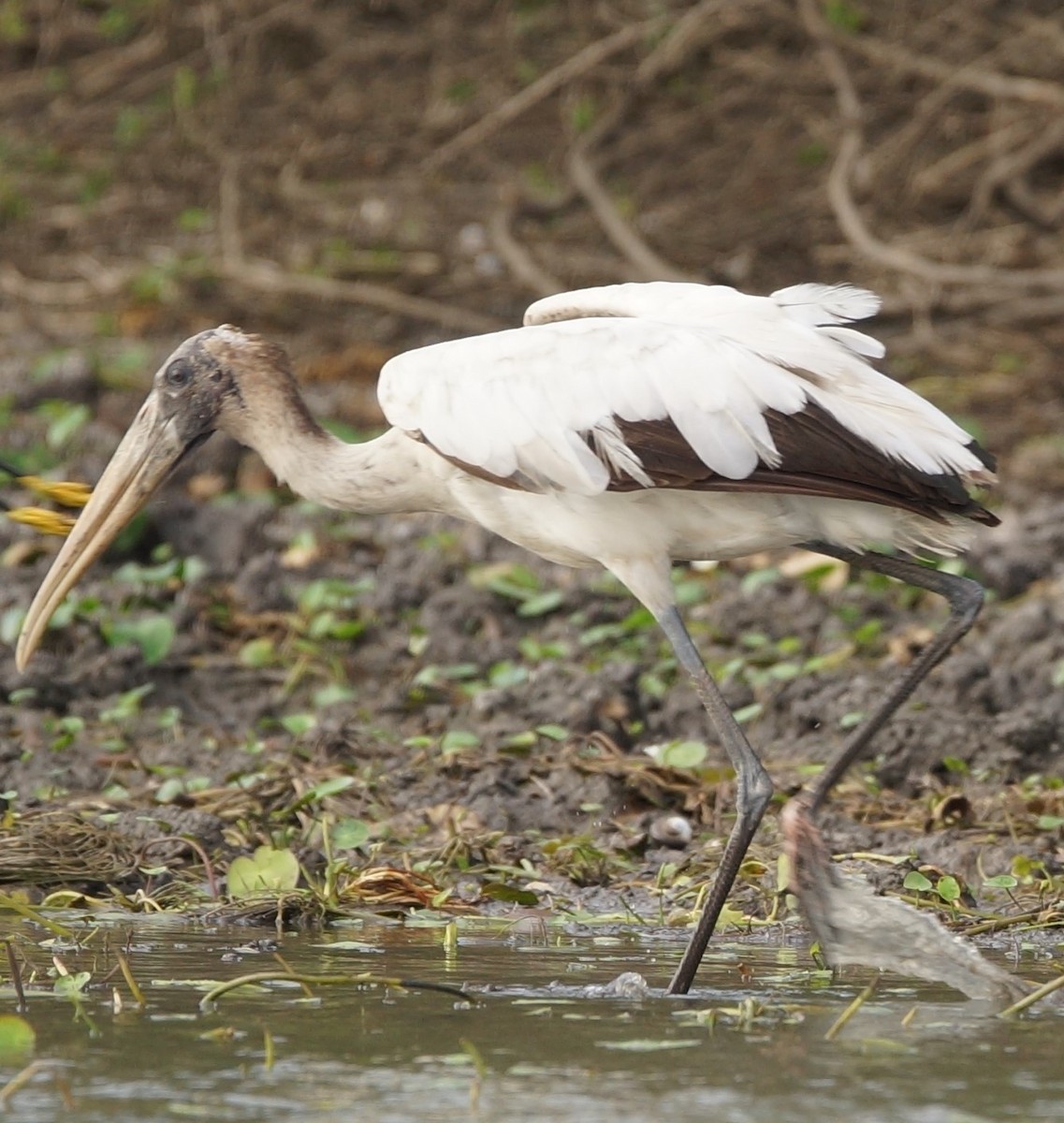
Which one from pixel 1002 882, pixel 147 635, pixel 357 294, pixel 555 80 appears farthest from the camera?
pixel 555 80

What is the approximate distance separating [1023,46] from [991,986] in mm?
8932

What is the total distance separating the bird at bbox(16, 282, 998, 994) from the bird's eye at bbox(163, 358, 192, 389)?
0.43 metres

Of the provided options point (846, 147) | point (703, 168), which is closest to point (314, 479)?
point (846, 147)

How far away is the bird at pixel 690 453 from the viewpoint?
464 centimetres

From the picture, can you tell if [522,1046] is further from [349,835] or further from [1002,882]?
[349,835]

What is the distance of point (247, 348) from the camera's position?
18.0ft

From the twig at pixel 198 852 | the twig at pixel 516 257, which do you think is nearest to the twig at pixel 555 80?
the twig at pixel 516 257

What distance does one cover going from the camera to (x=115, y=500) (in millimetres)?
5531

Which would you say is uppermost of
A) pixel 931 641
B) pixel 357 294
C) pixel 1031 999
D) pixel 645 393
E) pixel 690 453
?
pixel 357 294

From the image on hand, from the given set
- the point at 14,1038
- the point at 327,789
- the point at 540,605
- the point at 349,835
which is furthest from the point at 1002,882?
the point at 540,605

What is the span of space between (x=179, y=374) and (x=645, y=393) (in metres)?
1.38

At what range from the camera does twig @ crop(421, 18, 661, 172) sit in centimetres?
1263

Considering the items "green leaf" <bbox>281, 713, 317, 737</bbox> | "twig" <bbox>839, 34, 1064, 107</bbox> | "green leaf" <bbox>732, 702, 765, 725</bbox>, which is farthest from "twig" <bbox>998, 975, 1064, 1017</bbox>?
"twig" <bbox>839, 34, 1064, 107</bbox>

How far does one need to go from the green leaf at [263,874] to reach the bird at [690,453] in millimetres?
911
